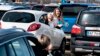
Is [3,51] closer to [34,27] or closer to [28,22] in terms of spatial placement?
[34,27]

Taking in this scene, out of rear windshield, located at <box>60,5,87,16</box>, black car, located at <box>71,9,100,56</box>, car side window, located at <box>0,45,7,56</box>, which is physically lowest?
rear windshield, located at <box>60,5,87,16</box>

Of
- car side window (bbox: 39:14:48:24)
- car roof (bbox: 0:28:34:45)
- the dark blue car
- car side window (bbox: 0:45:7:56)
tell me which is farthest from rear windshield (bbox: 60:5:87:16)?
car side window (bbox: 0:45:7:56)

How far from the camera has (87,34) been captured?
35.1 ft

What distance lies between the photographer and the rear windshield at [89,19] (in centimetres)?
1079

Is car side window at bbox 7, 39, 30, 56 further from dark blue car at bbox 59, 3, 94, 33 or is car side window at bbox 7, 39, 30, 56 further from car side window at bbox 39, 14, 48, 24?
dark blue car at bbox 59, 3, 94, 33

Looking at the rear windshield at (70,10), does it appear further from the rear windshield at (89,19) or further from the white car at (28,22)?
the rear windshield at (89,19)

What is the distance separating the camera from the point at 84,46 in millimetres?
10617

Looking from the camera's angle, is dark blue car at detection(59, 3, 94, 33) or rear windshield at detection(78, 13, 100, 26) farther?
dark blue car at detection(59, 3, 94, 33)

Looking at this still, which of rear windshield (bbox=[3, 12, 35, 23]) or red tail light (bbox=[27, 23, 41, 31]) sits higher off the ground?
rear windshield (bbox=[3, 12, 35, 23])

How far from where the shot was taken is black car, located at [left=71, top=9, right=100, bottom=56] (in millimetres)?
10594

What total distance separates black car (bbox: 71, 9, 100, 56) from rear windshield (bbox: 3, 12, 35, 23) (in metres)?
1.52

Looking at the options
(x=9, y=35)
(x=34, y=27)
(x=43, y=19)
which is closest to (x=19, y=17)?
(x=34, y=27)

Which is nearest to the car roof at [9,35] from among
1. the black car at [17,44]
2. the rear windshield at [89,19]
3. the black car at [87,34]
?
the black car at [17,44]

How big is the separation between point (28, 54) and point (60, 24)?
9.22 metres
